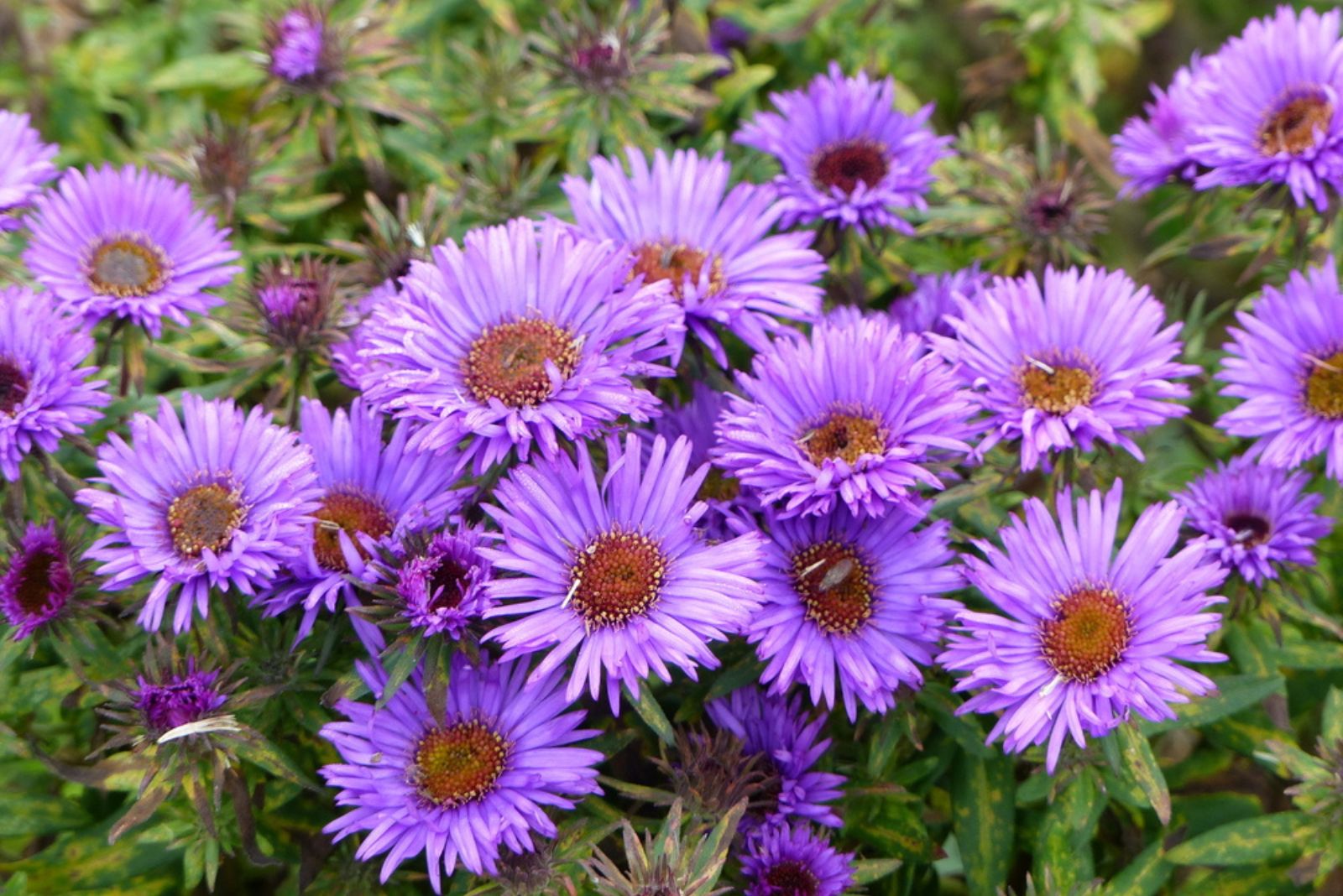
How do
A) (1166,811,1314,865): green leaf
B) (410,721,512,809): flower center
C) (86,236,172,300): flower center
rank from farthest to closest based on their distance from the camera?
(86,236,172,300): flower center < (1166,811,1314,865): green leaf < (410,721,512,809): flower center

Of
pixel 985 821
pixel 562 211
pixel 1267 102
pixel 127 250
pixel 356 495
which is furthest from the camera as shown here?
pixel 562 211

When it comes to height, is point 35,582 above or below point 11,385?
below

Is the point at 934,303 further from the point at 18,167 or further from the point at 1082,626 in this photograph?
the point at 18,167

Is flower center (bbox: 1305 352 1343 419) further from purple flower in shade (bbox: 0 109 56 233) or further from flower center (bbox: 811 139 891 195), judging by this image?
purple flower in shade (bbox: 0 109 56 233)

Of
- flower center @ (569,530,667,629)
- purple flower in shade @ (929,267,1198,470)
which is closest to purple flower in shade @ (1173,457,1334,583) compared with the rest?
purple flower in shade @ (929,267,1198,470)

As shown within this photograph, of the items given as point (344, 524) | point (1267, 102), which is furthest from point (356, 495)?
point (1267, 102)

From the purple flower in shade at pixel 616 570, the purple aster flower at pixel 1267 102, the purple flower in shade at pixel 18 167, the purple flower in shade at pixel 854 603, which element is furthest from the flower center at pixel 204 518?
the purple aster flower at pixel 1267 102
